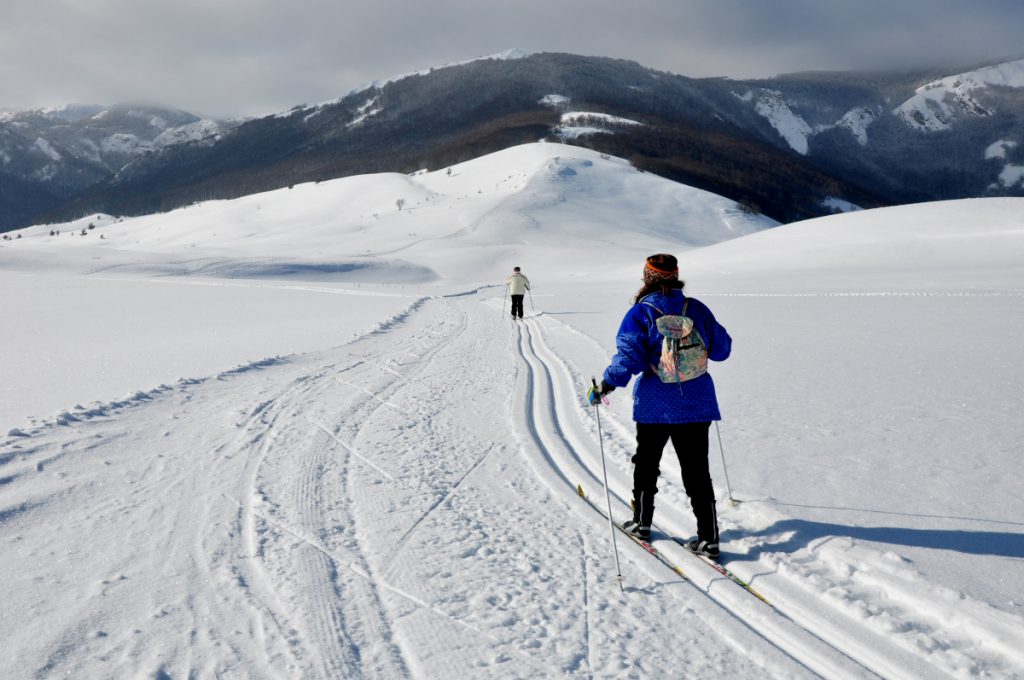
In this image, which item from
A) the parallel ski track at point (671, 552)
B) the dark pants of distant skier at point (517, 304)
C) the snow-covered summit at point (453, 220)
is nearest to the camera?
the parallel ski track at point (671, 552)

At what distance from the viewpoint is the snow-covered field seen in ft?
9.71

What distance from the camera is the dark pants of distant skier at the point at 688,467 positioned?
3.94m

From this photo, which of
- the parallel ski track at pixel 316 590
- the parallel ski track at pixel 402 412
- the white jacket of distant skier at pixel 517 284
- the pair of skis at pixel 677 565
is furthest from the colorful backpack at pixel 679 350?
the white jacket of distant skier at pixel 517 284

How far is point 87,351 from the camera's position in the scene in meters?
11.5

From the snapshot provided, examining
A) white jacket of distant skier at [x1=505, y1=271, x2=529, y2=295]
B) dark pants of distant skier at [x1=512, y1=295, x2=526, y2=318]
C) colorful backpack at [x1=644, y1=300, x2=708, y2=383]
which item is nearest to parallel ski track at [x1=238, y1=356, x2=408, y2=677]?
colorful backpack at [x1=644, y1=300, x2=708, y2=383]

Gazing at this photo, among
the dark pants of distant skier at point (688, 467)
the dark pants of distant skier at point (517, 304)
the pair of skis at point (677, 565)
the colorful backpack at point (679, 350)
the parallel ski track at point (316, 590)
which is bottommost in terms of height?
the pair of skis at point (677, 565)

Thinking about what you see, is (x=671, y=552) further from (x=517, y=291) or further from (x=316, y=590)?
(x=517, y=291)

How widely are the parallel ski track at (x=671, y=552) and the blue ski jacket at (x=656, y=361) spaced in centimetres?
91

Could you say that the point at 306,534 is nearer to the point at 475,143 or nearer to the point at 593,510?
the point at 593,510

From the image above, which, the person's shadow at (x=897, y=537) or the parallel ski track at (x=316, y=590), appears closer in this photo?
the parallel ski track at (x=316, y=590)

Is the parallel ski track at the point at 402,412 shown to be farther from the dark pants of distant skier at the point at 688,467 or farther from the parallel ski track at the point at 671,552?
the dark pants of distant skier at the point at 688,467

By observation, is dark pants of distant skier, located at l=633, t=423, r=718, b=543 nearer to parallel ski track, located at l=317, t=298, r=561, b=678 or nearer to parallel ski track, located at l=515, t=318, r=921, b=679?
parallel ski track, located at l=515, t=318, r=921, b=679

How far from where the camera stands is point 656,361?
153 inches

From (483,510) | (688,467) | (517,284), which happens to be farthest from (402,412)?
(517,284)
